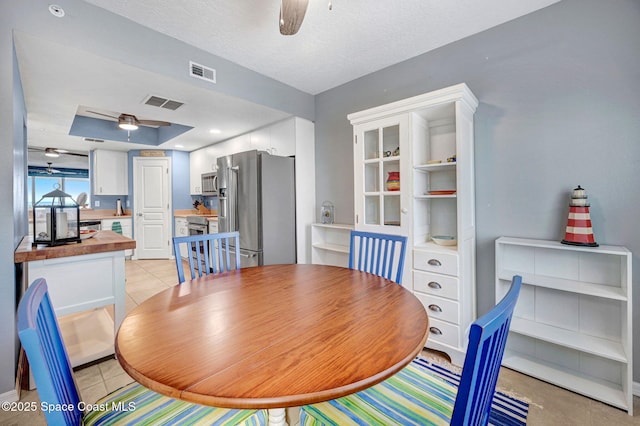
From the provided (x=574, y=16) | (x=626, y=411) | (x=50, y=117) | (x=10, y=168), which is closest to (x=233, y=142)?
(x=50, y=117)

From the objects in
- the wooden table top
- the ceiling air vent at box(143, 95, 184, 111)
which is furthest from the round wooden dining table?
the ceiling air vent at box(143, 95, 184, 111)

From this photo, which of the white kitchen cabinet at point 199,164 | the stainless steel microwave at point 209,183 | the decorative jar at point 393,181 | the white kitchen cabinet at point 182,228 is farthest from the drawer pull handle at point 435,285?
the white kitchen cabinet at point 182,228

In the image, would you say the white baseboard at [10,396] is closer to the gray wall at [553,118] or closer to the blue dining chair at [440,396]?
the blue dining chair at [440,396]

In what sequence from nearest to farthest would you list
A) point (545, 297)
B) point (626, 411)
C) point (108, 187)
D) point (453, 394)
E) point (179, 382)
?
1. point (179, 382)
2. point (453, 394)
3. point (626, 411)
4. point (545, 297)
5. point (108, 187)

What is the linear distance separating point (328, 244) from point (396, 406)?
8.34ft

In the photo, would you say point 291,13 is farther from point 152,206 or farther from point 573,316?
point 152,206

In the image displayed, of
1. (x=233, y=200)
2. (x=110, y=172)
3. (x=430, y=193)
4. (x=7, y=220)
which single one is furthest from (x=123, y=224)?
(x=430, y=193)

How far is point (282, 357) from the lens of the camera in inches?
32.6

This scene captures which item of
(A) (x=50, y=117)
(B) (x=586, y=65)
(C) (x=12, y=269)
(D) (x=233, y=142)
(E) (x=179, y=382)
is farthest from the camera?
(D) (x=233, y=142)

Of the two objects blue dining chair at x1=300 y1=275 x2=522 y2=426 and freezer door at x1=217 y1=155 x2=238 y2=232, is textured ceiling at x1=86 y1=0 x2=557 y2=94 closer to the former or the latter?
freezer door at x1=217 y1=155 x2=238 y2=232

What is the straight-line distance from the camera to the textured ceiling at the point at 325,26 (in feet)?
6.67

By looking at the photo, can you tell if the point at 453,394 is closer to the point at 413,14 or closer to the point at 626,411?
the point at 626,411

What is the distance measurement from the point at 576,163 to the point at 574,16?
3.42ft

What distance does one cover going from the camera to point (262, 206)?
321 cm
